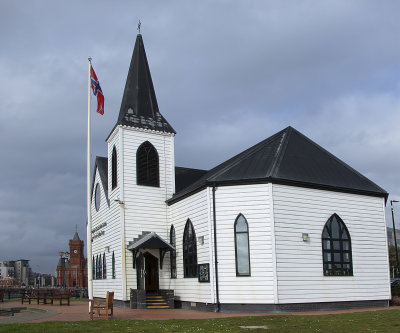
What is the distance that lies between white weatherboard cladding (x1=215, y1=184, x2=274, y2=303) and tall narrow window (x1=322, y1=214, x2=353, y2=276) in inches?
119

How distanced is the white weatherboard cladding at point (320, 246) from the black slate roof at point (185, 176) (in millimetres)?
9065

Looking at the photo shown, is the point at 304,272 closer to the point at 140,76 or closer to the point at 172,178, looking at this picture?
the point at 172,178

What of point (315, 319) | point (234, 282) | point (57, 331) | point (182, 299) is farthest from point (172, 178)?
point (57, 331)

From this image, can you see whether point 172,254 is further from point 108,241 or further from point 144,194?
point 108,241

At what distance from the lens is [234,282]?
19.7 metres

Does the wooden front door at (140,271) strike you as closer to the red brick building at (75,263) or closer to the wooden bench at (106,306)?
the wooden bench at (106,306)

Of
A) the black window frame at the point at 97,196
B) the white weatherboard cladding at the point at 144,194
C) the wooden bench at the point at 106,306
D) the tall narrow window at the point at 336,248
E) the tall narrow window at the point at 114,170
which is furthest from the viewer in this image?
the black window frame at the point at 97,196

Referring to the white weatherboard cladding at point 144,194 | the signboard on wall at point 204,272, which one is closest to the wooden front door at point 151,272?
the white weatherboard cladding at point 144,194

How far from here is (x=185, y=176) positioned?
2966 centimetres

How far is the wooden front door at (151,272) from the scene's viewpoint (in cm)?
2483

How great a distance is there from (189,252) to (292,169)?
6.40 m

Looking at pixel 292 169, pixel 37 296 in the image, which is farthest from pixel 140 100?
pixel 37 296

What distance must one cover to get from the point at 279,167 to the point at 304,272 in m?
4.58

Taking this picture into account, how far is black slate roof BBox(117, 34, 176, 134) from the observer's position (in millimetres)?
26703
